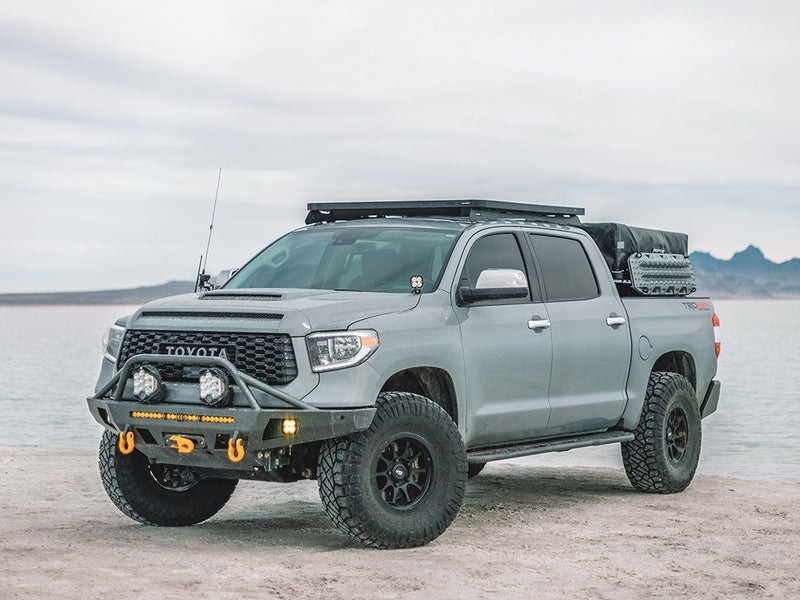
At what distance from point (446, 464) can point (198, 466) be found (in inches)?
60.9

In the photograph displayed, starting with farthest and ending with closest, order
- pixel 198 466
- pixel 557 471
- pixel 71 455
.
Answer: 1. pixel 71 455
2. pixel 557 471
3. pixel 198 466

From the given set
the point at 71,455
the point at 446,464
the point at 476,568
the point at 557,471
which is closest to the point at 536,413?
the point at 446,464

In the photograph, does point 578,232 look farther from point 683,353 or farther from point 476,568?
point 476,568

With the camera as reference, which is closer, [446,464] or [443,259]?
[446,464]

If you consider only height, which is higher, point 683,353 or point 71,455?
point 683,353

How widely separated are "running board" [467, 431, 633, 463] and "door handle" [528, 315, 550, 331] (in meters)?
0.84

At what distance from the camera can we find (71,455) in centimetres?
1562

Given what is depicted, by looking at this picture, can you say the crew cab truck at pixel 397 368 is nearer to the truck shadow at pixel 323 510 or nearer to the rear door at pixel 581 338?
the rear door at pixel 581 338

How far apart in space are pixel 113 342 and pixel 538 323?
2.95m

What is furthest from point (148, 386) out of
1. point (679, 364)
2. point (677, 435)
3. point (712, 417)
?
point (712, 417)

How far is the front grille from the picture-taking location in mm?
8266

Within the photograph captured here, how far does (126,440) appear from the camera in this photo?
8828 millimetres

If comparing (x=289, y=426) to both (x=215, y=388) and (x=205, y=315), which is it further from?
(x=205, y=315)

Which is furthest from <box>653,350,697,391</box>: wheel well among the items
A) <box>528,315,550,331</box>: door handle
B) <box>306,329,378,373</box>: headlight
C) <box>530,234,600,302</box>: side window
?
<box>306,329,378,373</box>: headlight
